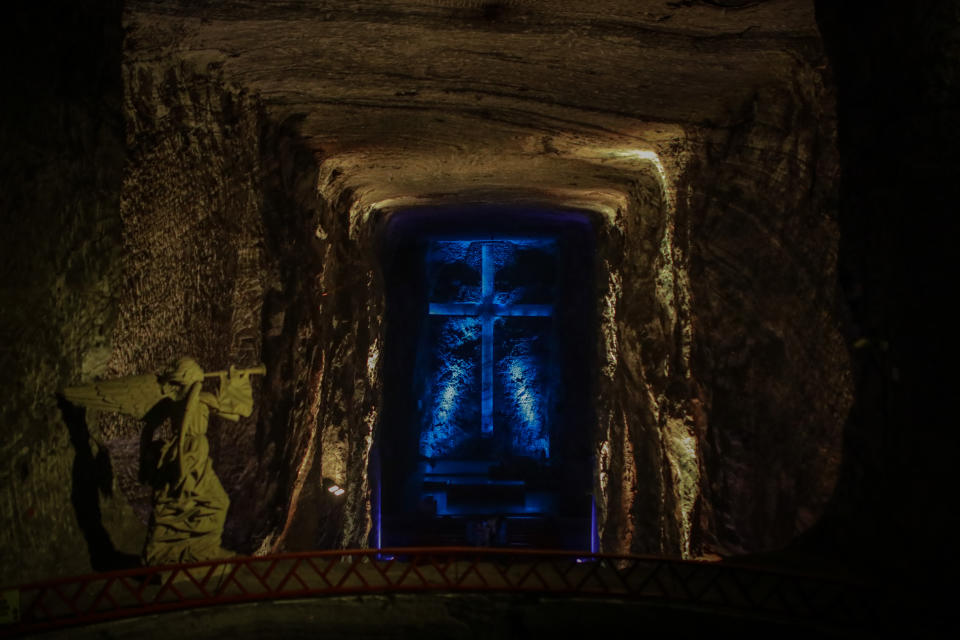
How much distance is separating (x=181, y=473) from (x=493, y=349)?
32.1ft

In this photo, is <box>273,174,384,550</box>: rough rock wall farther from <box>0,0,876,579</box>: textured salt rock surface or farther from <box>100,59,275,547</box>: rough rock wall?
<box>100,59,275,547</box>: rough rock wall

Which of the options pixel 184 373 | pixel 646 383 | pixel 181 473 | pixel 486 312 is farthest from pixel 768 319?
pixel 486 312

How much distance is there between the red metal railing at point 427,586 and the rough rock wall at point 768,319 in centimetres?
56

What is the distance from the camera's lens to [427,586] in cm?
431

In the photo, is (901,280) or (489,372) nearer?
(901,280)

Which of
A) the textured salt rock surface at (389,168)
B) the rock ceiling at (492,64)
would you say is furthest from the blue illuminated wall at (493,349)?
the rock ceiling at (492,64)

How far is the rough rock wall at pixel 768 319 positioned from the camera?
4.19m

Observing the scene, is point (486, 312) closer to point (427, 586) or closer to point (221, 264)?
point (221, 264)

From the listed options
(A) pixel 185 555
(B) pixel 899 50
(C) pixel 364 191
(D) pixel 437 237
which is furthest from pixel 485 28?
(D) pixel 437 237

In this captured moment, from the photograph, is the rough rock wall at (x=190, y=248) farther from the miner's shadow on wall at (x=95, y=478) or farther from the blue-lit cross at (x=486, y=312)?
the blue-lit cross at (x=486, y=312)

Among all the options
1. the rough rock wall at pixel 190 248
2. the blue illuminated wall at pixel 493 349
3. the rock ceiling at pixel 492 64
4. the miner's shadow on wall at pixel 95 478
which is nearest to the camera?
the rock ceiling at pixel 492 64

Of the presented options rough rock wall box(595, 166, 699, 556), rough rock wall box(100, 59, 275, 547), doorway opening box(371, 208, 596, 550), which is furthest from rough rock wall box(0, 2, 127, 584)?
doorway opening box(371, 208, 596, 550)

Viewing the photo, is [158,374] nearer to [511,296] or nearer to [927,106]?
[927,106]

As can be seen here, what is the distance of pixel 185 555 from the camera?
426 cm
